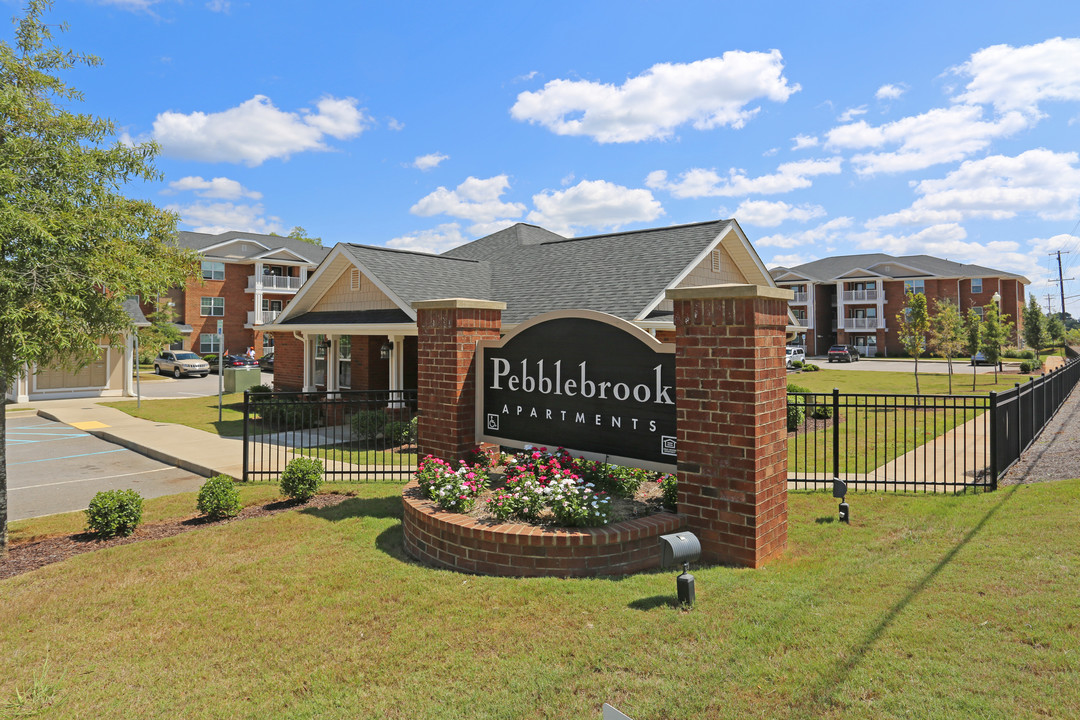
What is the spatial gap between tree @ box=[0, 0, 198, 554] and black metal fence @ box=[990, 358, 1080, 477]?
1091 centimetres

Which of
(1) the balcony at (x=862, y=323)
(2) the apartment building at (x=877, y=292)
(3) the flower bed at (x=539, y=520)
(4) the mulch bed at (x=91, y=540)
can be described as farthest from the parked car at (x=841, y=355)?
(4) the mulch bed at (x=91, y=540)

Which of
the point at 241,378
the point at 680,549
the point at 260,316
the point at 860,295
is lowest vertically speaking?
the point at 680,549

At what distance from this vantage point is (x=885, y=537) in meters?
5.88

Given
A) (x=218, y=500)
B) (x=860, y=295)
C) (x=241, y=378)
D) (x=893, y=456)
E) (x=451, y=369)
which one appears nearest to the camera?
(x=451, y=369)

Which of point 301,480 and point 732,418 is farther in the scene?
point 301,480

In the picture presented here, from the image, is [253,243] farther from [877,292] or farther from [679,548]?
[877,292]

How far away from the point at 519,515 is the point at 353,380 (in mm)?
13552

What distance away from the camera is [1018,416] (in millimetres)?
9586

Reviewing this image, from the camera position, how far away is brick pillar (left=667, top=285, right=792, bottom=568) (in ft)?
15.9

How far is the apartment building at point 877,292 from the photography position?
56.0 metres

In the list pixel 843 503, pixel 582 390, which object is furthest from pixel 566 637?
pixel 843 503

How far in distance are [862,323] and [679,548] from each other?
62285 mm

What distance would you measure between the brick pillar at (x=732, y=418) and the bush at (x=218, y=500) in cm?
568

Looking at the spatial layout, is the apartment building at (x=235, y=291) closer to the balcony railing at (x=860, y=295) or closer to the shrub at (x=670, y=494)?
the shrub at (x=670, y=494)
